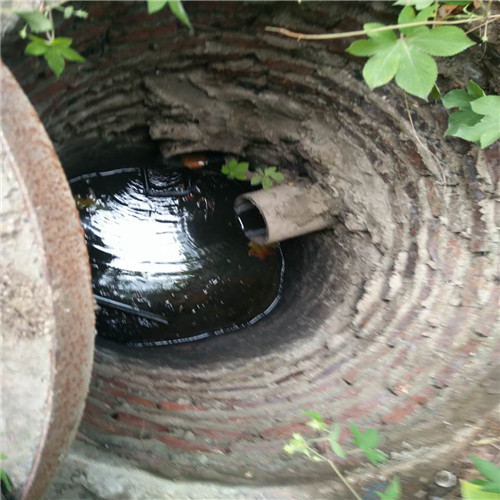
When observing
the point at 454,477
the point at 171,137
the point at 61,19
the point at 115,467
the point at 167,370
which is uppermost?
the point at 171,137

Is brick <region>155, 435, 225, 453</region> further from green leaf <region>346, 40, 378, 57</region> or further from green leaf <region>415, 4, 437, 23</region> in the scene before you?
green leaf <region>415, 4, 437, 23</region>

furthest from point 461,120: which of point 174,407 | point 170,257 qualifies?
point 170,257

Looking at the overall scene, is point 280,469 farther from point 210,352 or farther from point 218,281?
point 218,281

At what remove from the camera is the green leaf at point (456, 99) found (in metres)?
1.68

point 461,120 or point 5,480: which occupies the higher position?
point 461,120

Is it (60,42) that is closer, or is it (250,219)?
(60,42)

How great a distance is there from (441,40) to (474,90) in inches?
18.1

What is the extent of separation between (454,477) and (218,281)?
5.37 ft

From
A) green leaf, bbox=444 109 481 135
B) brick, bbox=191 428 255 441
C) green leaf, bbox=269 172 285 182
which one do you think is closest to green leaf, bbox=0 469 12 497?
brick, bbox=191 428 255 441

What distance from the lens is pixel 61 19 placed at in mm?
1430

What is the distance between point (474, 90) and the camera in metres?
1.65

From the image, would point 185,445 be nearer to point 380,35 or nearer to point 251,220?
point 380,35

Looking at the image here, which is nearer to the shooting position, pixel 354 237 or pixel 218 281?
pixel 354 237

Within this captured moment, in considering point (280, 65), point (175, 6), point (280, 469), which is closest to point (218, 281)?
point (280, 65)
